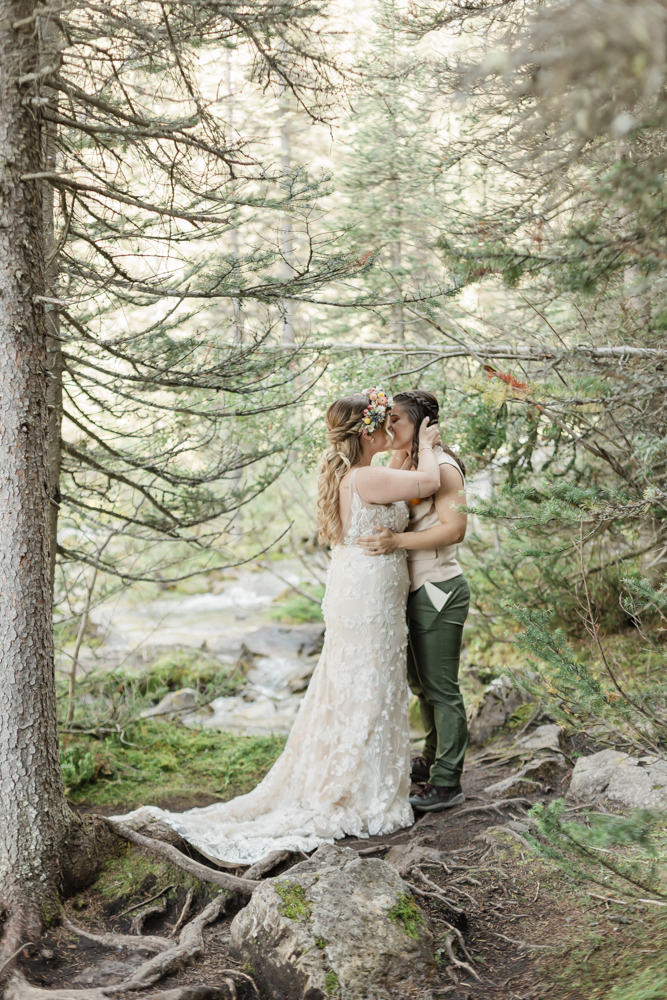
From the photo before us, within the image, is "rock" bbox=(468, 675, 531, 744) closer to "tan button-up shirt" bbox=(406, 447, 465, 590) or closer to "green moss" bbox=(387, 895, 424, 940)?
"tan button-up shirt" bbox=(406, 447, 465, 590)

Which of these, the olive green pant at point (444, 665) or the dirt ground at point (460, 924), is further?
the olive green pant at point (444, 665)

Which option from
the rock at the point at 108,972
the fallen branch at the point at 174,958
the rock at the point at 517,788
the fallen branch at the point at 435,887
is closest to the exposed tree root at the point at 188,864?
the fallen branch at the point at 174,958

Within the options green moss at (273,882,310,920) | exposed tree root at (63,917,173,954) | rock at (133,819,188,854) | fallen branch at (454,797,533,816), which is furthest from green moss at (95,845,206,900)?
fallen branch at (454,797,533,816)

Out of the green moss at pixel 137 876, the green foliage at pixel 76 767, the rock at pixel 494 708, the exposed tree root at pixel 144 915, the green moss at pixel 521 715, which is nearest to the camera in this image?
the exposed tree root at pixel 144 915

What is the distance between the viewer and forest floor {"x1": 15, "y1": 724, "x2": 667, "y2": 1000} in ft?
8.36

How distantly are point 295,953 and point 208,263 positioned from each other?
3.51 meters

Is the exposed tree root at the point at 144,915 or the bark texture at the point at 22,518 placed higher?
the bark texture at the point at 22,518

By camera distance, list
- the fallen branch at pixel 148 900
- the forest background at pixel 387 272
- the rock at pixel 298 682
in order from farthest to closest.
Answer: the rock at pixel 298 682 < the fallen branch at pixel 148 900 < the forest background at pixel 387 272

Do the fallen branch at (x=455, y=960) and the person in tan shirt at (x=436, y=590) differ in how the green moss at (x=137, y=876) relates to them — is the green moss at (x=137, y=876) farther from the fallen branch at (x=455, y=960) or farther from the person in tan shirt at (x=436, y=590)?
the person in tan shirt at (x=436, y=590)

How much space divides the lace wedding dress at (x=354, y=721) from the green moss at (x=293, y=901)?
1.25 m

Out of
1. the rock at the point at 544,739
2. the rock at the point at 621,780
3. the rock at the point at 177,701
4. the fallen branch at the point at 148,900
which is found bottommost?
the rock at the point at 177,701

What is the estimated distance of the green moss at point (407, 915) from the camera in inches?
112

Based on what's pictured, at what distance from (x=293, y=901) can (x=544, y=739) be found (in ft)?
9.43

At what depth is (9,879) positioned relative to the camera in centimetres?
317
